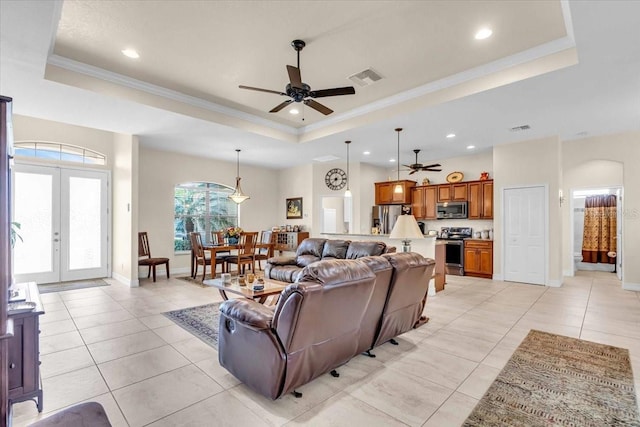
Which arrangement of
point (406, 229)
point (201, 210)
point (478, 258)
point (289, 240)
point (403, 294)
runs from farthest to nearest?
point (289, 240) → point (201, 210) → point (478, 258) → point (406, 229) → point (403, 294)

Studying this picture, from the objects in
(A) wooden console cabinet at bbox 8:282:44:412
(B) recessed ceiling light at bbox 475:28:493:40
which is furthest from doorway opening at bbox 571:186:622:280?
(A) wooden console cabinet at bbox 8:282:44:412

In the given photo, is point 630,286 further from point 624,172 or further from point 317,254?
point 317,254

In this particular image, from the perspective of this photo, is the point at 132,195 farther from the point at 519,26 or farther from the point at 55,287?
the point at 519,26

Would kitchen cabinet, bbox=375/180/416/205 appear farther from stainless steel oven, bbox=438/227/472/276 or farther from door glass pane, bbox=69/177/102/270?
door glass pane, bbox=69/177/102/270

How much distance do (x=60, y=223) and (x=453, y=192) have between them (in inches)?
348

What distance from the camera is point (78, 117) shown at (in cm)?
491

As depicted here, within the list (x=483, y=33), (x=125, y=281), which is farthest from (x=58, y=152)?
(x=483, y=33)

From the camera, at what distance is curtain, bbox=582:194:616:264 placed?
7.93 m

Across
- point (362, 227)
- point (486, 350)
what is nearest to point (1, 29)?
point (486, 350)

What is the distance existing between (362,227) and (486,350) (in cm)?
560

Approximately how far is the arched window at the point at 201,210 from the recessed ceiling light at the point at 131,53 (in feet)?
14.7

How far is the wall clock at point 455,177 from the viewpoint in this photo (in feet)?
26.0

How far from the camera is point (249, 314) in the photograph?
227 centimetres

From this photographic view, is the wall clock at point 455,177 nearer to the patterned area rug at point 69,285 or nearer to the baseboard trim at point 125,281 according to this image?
the baseboard trim at point 125,281
